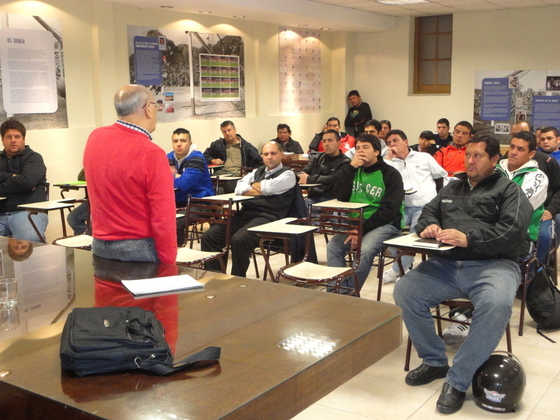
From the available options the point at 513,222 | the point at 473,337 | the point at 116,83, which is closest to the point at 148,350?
the point at 473,337

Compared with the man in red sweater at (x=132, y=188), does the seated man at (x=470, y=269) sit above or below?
below

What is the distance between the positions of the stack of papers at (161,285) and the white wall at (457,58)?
10.4m

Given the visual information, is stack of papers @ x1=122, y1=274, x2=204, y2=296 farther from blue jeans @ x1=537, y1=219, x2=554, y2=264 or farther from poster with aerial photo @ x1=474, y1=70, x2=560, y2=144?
poster with aerial photo @ x1=474, y1=70, x2=560, y2=144

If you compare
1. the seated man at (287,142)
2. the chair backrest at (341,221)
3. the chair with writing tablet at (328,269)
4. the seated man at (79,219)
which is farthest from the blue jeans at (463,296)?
the seated man at (287,142)

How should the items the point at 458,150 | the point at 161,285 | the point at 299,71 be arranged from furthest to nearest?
the point at 299,71
the point at 458,150
the point at 161,285

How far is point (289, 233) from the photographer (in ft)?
13.6

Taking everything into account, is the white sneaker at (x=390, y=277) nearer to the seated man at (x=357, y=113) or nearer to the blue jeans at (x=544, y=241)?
the blue jeans at (x=544, y=241)

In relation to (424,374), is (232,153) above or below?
above

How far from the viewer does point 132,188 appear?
2852 mm

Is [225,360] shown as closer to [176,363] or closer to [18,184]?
[176,363]

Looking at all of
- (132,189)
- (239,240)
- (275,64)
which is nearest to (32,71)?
(239,240)

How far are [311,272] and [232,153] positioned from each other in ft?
17.1

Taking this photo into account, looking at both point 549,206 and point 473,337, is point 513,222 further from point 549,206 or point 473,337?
point 549,206

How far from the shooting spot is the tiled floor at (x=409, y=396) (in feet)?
10.5
